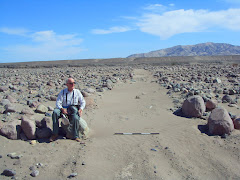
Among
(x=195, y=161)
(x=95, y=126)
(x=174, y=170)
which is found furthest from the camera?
(x=95, y=126)

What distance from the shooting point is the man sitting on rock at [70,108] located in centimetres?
520

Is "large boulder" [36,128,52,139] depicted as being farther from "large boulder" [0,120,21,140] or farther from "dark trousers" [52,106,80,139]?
"large boulder" [0,120,21,140]

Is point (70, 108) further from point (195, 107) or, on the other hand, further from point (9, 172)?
point (195, 107)

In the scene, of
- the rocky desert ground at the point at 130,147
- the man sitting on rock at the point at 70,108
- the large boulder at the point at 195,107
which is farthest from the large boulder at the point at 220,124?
the man sitting on rock at the point at 70,108

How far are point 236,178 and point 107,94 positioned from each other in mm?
7226

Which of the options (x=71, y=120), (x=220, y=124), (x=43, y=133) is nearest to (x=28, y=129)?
(x=43, y=133)

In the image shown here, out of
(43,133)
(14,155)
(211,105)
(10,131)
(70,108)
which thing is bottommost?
(14,155)

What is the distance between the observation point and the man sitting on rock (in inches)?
205

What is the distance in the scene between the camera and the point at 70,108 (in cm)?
532

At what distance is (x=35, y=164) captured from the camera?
4.21 m

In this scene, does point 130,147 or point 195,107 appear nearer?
point 130,147

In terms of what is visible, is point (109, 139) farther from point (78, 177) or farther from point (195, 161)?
point (195, 161)

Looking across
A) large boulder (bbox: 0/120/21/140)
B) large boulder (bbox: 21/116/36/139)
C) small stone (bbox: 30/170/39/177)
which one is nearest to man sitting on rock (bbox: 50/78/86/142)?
large boulder (bbox: 21/116/36/139)

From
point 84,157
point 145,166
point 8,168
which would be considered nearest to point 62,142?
point 84,157
